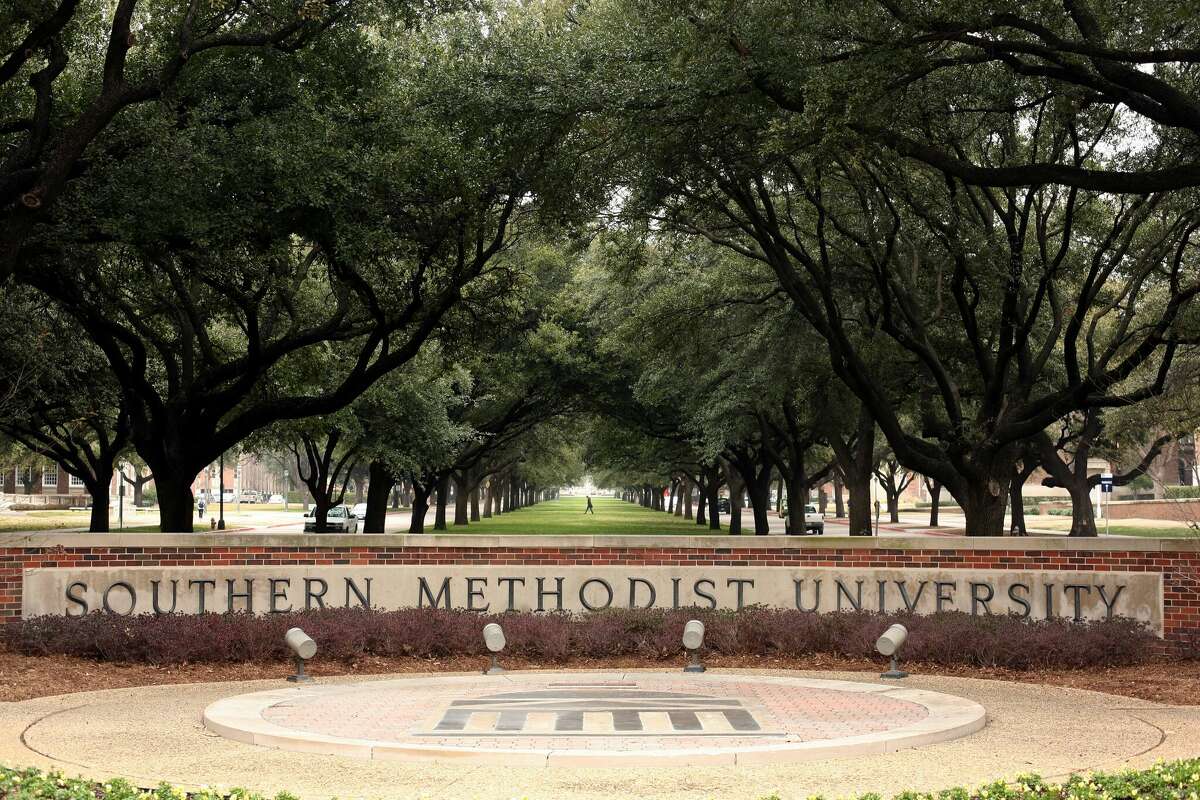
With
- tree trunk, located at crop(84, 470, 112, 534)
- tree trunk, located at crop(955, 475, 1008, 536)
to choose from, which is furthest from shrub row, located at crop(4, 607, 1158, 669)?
tree trunk, located at crop(84, 470, 112, 534)

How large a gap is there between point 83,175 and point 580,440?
4636cm

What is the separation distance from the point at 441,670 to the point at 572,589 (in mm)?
2513

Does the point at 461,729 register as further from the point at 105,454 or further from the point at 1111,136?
the point at 105,454

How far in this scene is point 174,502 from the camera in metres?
21.5

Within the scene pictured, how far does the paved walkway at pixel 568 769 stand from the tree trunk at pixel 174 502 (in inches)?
434

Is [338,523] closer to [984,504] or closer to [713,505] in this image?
[713,505]

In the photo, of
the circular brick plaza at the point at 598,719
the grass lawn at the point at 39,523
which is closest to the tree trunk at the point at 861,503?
the circular brick plaza at the point at 598,719

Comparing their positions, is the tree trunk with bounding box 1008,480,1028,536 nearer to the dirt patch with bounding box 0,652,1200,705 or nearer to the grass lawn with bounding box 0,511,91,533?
the dirt patch with bounding box 0,652,1200,705

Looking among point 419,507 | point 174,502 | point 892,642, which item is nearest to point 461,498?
point 419,507

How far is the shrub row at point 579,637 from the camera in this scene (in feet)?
42.8

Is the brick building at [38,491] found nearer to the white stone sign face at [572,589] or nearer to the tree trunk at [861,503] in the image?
the tree trunk at [861,503]

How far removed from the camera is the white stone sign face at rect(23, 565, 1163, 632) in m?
14.7

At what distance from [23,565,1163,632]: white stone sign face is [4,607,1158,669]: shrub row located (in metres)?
0.65

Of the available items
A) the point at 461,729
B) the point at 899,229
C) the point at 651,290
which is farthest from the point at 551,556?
the point at 651,290
